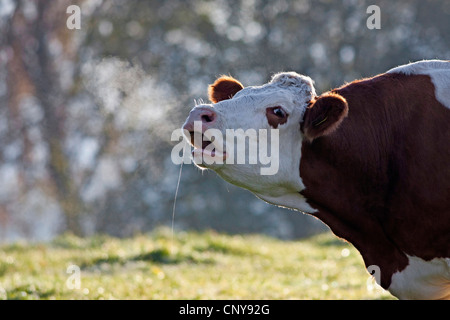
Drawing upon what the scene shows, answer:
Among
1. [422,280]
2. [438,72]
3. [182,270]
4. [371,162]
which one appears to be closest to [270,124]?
[371,162]

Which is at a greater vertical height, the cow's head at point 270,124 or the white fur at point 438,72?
the white fur at point 438,72

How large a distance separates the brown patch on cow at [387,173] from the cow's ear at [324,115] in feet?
0.70

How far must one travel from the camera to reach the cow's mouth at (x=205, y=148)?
377 centimetres

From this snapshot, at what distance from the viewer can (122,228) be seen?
74.9 ft

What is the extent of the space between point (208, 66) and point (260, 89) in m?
19.3

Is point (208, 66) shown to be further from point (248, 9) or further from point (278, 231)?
point (278, 231)

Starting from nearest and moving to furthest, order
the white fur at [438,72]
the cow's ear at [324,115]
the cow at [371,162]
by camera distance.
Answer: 1. the cow's ear at [324,115]
2. the cow at [371,162]
3. the white fur at [438,72]

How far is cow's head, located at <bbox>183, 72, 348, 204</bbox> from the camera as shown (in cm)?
373

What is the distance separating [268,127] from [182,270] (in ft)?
17.0

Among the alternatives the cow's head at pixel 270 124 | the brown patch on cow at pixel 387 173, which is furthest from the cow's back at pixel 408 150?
the cow's head at pixel 270 124

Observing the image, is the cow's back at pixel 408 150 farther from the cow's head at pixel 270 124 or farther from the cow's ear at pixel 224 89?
the cow's ear at pixel 224 89

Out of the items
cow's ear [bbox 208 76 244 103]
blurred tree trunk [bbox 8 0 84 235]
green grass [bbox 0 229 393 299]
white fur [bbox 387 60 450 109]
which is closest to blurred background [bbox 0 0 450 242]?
blurred tree trunk [bbox 8 0 84 235]

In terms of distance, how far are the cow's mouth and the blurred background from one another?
1841 centimetres
